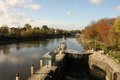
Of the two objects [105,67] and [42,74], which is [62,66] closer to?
[105,67]

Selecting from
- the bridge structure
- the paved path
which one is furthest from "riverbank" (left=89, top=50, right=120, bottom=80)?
the paved path

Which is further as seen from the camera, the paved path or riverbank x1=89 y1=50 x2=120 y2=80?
riverbank x1=89 y1=50 x2=120 y2=80

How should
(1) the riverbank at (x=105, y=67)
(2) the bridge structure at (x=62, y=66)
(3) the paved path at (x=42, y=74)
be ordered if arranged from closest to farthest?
1. (3) the paved path at (x=42, y=74)
2. (2) the bridge structure at (x=62, y=66)
3. (1) the riverbank at (x=105, y=67)

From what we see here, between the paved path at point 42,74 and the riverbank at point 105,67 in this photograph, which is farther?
the riverbank at point 105,67

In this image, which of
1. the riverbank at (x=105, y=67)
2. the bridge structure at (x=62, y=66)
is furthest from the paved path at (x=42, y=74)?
the riverbank at (x=105, y=67)

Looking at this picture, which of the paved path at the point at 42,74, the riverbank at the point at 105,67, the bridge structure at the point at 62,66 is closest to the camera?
the paved path at the point at 42,74

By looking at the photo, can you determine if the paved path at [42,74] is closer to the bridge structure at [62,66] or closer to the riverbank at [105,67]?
the bridge structure at [62,66]

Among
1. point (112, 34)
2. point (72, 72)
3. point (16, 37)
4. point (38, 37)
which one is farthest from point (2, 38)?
point (72, 72)

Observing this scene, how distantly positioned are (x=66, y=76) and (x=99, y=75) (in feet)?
16.0

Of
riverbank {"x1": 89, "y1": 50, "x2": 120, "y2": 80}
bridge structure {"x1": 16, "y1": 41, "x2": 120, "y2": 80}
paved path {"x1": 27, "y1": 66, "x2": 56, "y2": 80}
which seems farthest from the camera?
riverbank {"x1": 89, "y1": 50, "x2": 120, "y2": 80}

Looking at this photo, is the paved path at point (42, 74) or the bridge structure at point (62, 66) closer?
the paved path at point (42, 74)

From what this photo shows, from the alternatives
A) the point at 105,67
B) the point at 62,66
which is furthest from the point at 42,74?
the point at 105,67

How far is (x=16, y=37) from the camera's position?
338 ft

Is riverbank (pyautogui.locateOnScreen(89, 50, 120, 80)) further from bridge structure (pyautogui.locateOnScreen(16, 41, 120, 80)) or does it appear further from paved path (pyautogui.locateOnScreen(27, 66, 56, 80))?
paved path (pyautogui.locateOnScreen(27, 66, 56, 80))
